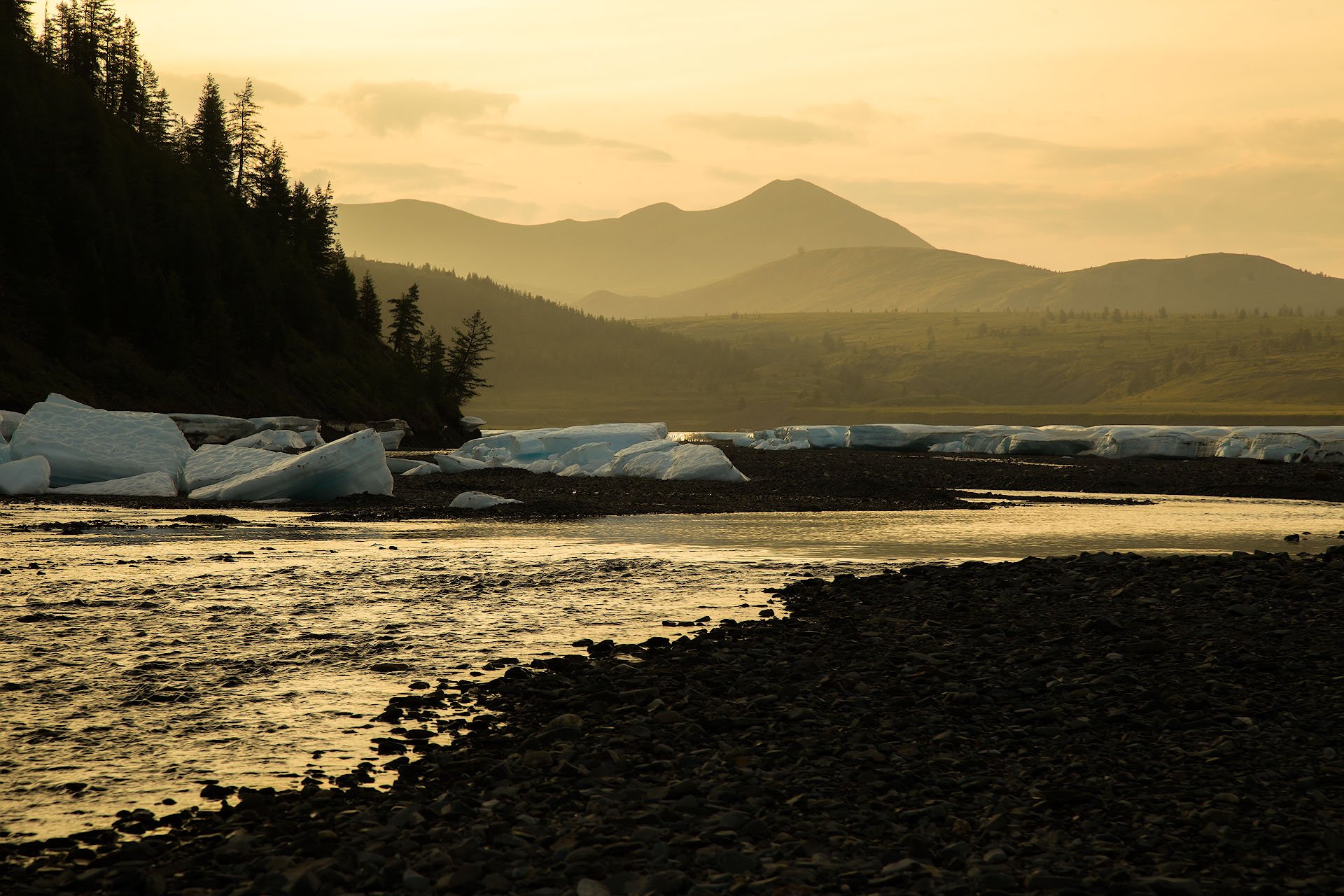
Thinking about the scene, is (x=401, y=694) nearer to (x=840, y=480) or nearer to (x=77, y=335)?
(x=840, y=480)

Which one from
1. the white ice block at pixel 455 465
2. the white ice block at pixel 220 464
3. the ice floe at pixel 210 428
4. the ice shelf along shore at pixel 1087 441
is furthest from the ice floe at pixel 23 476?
the ice shelf along shore at pixel 1087 441

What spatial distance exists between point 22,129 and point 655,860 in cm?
7542

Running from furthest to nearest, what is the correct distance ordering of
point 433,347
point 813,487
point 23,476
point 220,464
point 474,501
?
point 433,347
point 813,487
point 220,464
point 474,501
point 23,476

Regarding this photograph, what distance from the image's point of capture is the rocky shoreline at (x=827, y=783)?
587cm

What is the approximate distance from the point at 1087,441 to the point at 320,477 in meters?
49.7

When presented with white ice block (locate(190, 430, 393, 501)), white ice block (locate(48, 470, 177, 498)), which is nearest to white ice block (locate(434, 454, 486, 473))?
white ice block (locate(190, 430, 393, 501))

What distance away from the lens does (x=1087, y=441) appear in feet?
210

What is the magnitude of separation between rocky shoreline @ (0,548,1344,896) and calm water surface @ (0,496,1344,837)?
2.73 feet

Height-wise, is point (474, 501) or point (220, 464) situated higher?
point (220, 464)

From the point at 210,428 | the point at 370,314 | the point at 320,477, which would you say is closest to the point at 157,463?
the point at 320,477

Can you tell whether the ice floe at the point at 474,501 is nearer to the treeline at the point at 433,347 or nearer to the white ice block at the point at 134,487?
the white ice block at the point at 134,487

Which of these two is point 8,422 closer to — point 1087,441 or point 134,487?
point 134,487

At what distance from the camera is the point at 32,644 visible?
1163 centimetres

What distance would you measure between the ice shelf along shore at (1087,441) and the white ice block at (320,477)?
137ft
